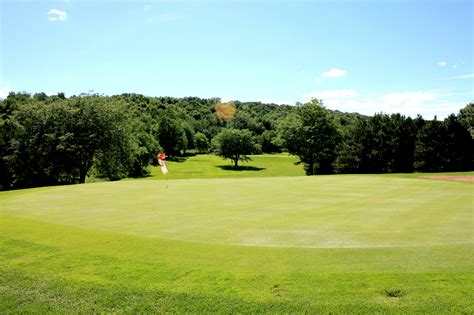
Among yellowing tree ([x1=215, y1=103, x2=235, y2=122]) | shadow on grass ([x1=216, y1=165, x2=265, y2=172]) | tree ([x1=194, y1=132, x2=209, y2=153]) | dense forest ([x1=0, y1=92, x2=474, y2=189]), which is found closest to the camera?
dense forest ([x1=0, y1=92, x2=474, y2=189])

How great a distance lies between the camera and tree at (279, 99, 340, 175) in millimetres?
68188

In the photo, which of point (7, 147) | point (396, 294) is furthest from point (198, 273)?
point (7, 147)

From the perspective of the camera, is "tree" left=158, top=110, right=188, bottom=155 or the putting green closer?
the putting green

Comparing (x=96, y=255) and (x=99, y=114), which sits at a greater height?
(x=99, y=114)

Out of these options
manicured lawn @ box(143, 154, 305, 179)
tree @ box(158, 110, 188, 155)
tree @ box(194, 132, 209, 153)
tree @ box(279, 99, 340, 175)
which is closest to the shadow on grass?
manicured lawn @ box(143, 154, 305, 179)

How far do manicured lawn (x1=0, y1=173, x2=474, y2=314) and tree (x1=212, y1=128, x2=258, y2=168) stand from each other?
3101 inches

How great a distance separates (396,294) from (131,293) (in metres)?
4.95

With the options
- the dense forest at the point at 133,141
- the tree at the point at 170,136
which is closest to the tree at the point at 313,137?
the dense forest at the point at 133,141

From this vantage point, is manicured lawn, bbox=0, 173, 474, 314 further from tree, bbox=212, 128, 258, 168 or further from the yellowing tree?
the yellowing tree

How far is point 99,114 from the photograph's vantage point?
48000 mm

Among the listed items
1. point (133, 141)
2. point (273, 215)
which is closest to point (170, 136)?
point (133, 141)

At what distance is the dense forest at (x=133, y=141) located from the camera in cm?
4547

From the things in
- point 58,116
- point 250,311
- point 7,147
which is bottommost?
point 250,311

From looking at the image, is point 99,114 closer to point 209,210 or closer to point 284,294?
point 209,210
